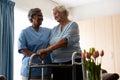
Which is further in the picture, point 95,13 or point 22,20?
point 95,13

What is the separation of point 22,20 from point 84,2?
63.2 inches

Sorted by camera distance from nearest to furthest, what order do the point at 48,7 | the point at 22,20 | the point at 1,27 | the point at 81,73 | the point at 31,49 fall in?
the point at 81,73 → the point at 31,49 → the point at 1,27 → the point at 22,20 → the point at 48,7

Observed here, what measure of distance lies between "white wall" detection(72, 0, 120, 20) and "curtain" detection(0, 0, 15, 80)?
2166 mm

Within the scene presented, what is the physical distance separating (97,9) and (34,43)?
306 centimetres

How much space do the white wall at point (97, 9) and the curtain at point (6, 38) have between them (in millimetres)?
2166

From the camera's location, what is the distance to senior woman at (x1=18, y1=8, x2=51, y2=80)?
214 cm

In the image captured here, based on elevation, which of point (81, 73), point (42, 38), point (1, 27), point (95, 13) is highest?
point (95, 13)

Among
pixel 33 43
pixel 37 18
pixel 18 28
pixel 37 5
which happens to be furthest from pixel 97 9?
pixel 33 43

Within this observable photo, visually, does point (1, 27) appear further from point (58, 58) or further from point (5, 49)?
point (58, 58)

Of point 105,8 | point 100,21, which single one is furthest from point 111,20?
point 105,8

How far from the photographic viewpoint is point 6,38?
3.27m

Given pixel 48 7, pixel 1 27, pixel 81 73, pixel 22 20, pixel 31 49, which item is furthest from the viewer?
pixel 48 7

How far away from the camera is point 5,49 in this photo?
3.23 meters

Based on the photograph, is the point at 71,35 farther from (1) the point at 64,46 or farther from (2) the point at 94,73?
(2) the point at 94,73
